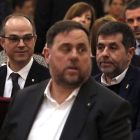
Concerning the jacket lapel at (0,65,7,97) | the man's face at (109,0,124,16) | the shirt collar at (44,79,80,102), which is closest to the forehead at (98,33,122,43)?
the shirt collar at (44,79,80,102)

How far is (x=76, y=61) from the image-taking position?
8.04 ft

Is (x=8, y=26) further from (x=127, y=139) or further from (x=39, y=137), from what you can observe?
(x=127, y=139)

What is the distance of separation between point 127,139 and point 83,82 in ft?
1.28

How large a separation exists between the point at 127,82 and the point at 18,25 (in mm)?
1063

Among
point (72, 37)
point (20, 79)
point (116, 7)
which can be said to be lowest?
point (20, 79)

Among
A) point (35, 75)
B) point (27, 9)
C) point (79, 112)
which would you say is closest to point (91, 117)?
point (79, 112)

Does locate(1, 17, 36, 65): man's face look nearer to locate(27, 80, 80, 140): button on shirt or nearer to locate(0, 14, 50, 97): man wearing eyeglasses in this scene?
locate(0, 14, 50, 97): man wearing eyeglasses

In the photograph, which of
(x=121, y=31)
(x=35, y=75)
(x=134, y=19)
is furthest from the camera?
(x=134, y=19)

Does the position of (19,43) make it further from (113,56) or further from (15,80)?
(113,56)

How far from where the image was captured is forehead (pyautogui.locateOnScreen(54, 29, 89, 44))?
248 cm

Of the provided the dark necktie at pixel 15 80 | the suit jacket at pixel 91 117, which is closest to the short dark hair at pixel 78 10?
the dark necktie at pixel 15 80

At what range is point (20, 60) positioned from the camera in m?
3.69

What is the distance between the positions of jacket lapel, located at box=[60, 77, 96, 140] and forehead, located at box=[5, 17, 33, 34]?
135 centimetres

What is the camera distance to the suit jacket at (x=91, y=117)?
92.4 inches
